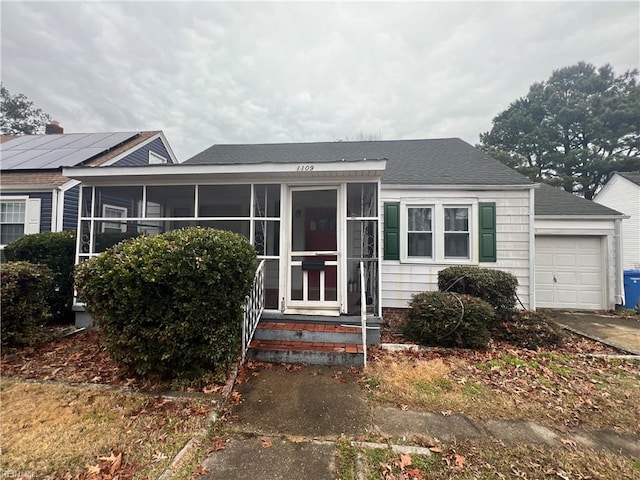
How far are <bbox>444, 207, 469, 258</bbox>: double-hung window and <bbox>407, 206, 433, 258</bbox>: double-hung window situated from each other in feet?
1.29

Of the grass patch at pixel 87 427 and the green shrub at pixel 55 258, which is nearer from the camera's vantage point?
the grass patch at pixel 87 427

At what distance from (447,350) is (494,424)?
1.79m

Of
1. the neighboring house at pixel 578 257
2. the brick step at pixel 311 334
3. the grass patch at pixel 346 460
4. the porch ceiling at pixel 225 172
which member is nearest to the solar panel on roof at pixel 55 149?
the porch ceiling at pixel 225 172

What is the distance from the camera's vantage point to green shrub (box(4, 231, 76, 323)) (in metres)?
5.39

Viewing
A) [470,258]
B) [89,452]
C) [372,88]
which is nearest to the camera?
[89,452]

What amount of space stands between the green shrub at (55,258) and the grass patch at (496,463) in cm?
643

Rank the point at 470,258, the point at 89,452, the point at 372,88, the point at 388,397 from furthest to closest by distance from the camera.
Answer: the point at 372,88, the point at 470,258, the point at 388,397, the point at 89,452

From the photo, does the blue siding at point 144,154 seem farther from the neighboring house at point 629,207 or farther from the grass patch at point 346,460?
the neighboring house at point 629,207

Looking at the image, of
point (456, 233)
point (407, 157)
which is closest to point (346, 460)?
point (456, 233)

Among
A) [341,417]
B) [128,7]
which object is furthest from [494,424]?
[128,7]

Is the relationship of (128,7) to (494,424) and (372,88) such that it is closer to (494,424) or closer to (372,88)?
(372,88)

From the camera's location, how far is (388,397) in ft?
10.3

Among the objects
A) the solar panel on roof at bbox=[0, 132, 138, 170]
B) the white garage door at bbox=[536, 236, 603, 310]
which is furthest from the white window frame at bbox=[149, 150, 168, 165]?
the white garage door at bbox=[536, 236, 603, 310]

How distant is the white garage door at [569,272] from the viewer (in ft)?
24.9
